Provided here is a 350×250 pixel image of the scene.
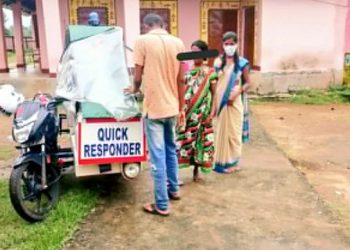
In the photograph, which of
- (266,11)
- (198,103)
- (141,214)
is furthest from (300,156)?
(266,11)

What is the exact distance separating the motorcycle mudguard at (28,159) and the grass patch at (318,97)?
7.90 metres

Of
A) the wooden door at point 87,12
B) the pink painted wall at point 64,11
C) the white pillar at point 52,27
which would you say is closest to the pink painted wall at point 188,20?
the wooden door at point 87,12

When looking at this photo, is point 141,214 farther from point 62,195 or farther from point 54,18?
point 54,18

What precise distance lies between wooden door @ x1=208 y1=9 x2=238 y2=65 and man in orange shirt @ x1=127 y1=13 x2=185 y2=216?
9.42 metres

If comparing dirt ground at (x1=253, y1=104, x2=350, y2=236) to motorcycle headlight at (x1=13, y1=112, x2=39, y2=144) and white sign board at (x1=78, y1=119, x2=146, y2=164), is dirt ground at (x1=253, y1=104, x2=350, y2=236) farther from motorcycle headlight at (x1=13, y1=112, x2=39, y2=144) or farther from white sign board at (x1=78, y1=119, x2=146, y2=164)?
motorcycle headlight at (x1=13, y1=112, x2=39, y2=144)

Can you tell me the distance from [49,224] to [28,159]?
1.80 ft

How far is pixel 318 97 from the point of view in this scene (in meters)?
11.2

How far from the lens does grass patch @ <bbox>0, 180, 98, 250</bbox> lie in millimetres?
3314

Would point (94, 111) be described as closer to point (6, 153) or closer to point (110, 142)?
point (110, 142)

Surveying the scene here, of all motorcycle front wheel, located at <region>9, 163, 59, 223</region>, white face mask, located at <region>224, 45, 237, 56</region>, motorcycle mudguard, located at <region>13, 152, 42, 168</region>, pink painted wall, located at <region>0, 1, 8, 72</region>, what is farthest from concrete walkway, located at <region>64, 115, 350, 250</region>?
pink painted wall, located at <region>0, 1, 8, 72</region>

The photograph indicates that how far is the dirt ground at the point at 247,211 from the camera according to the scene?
11.2 ft

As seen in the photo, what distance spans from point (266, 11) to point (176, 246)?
893cm

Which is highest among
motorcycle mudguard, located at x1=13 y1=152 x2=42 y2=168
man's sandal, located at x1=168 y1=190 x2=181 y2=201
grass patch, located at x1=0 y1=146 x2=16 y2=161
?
motorcycle mudguard, located at x1=13 y1=152 x2=42 y2=168

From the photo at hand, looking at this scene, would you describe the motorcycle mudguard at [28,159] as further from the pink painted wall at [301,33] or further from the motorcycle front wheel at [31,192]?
the pink painted wall at [301,33]
